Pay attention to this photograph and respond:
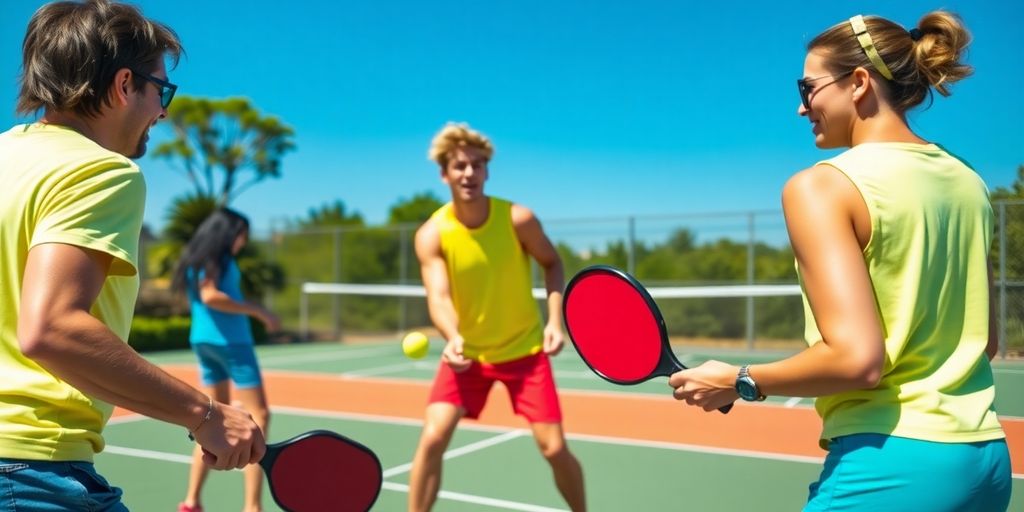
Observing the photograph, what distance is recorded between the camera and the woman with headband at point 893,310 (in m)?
1.69

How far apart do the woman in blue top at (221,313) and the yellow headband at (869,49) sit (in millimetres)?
3930

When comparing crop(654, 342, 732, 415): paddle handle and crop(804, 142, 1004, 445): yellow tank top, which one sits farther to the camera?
crop(654, 342, 732, 415): paddle handle

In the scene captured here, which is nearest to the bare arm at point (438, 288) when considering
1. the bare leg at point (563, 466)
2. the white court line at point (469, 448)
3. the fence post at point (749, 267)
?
the bare leg at point (563, 466)

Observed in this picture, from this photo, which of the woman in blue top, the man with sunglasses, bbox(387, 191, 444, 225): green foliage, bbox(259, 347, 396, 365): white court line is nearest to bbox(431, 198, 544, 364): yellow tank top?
the woman in blue top

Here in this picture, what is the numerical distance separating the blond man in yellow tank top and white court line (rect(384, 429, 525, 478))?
1.72 meters

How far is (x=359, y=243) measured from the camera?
2025cm

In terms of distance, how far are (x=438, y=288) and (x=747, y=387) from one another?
2.61 metres

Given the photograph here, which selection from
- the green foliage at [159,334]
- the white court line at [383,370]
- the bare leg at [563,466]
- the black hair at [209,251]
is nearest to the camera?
the bare leg at [563,466]

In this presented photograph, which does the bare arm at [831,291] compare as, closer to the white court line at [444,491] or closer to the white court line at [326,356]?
the white court line at [444,491]

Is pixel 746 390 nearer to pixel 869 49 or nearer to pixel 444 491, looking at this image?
pixel 869 49

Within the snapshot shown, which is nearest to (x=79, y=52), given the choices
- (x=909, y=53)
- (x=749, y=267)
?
(x=909, y=53)

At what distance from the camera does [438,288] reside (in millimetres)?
4293

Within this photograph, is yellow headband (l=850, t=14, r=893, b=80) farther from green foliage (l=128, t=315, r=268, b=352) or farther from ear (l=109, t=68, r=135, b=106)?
green foliage (l=128, t=315, r=268, b=352)

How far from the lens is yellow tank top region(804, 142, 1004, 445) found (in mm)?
1726
